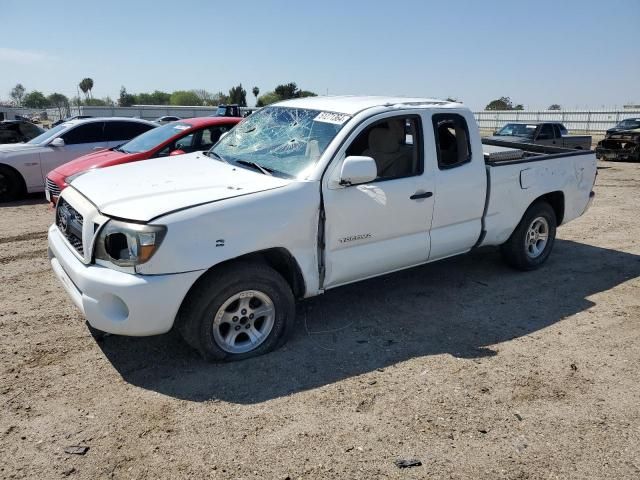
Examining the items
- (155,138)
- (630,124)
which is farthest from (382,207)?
(630,124)

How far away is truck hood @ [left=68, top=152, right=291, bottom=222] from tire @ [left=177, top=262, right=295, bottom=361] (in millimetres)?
549

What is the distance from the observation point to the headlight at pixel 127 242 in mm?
3391

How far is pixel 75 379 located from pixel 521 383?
3.12 meters

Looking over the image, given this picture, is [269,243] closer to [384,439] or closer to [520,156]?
[384,439]

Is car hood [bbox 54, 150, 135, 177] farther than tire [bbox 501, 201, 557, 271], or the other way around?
car hood [bbox 54, 150, 135, 177]

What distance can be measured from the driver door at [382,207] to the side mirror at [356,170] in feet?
0.39

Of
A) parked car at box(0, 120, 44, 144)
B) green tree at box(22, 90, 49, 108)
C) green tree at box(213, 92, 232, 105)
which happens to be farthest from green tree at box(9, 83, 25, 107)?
parked car at box(0, 120, 44, 144)

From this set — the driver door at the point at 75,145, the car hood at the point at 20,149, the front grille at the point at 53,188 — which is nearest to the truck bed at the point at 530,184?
the front grille at the point at 53,188

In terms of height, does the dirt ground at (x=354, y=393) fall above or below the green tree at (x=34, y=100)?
below

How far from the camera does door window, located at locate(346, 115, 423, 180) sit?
4.64 meters

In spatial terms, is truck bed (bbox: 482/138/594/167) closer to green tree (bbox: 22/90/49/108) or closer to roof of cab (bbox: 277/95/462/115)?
roof of cab (bbox: 277/95/462/115)

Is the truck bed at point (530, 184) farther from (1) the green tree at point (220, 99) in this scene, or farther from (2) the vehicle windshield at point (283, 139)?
(1) the green tree at point (220, 99)

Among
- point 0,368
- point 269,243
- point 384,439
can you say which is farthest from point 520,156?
point 0,368

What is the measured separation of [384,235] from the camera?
4.49 meters
